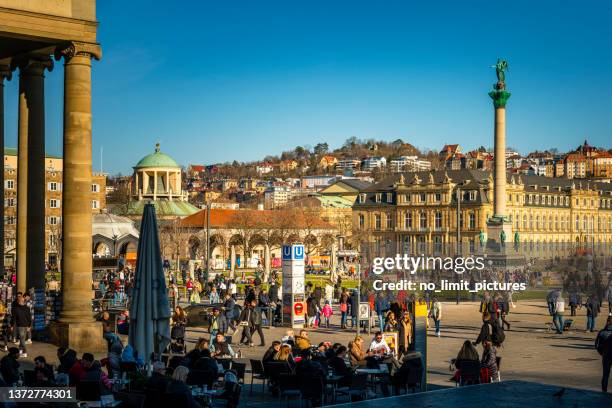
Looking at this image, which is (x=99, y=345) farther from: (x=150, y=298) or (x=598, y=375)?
(x=598, y=375)

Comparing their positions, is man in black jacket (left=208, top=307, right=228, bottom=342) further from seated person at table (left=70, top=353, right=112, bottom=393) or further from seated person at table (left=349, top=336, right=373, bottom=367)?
seated person at table (left=70, top=353, right=112, bottom=393)

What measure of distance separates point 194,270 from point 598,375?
5546 centimetres

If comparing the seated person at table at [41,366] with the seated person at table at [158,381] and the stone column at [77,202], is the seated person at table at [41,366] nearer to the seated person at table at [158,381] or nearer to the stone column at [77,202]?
the seated person at table at [158,381]

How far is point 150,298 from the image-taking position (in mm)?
18219

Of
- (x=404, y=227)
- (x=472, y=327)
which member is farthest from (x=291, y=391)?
(x=404, y=227)

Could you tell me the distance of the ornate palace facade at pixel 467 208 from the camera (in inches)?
5192

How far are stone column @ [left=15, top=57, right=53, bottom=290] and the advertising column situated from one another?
29.1 feet

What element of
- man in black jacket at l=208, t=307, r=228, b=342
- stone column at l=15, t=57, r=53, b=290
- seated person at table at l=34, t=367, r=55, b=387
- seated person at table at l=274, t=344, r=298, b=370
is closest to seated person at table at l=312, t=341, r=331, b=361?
seated person at table at l=274, t=344, r=298, b=370

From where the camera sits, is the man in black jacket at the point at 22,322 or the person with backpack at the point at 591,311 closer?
the man in black jacket at the point at 22,322

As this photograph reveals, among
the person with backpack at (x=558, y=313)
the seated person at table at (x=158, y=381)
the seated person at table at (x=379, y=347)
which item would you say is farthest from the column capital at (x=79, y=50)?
the person with backpack at (x=558, y=313)

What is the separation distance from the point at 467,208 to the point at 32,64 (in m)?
109

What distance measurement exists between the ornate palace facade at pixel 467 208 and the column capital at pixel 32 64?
10154 centimetres

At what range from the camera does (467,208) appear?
5202 inches

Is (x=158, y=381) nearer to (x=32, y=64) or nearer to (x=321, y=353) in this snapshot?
(x=321, y=353)
